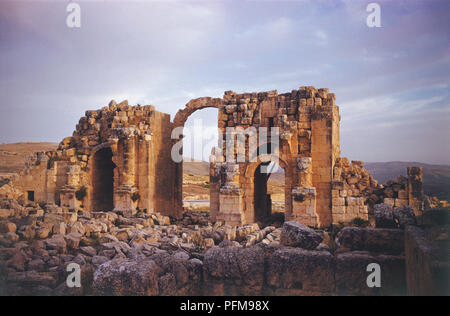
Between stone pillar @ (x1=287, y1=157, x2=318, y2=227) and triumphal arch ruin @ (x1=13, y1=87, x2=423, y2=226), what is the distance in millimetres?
35

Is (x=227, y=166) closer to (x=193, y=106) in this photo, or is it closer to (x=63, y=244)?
(x=193, y=106)

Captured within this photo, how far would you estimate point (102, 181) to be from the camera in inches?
642

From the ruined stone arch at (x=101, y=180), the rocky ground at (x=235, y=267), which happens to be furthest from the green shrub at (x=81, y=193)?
the rocky ground at (x=235, y=267)

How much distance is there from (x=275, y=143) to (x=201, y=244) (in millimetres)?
5589

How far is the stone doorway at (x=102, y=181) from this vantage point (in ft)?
51.5

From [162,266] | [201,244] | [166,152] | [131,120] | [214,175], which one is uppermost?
[131,120]

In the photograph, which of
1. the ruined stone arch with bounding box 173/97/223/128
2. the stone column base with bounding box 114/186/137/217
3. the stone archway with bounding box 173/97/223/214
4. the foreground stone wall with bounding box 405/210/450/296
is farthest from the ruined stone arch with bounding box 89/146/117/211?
the foreground stone wall with bounding box 405/210/450/296

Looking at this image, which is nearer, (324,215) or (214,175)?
(324,215)

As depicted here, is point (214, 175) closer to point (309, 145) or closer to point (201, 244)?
point (309, 145)

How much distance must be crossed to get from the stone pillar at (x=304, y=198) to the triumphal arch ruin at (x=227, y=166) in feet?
0.11

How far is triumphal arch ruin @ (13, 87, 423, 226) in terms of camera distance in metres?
12.1

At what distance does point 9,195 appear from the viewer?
1382 centimetres

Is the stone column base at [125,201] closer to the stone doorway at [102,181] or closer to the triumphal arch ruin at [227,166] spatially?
the triumphal arch ruin at [227,166]
